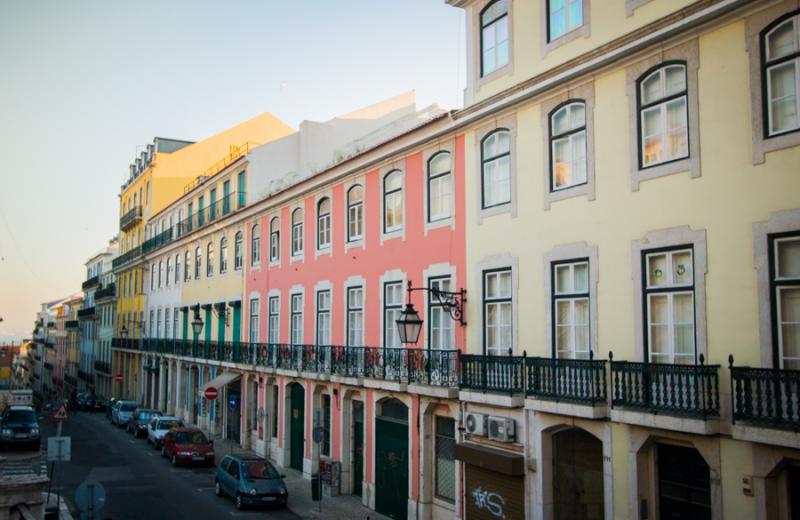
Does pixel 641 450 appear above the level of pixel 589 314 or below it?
below

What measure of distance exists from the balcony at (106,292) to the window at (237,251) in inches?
1314

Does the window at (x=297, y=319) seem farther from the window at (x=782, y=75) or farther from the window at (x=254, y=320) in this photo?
the window at (x=782, y=75)

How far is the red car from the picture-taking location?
2777 cm

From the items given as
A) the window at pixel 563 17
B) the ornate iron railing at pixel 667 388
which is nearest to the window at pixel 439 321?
the ornate iron railing at pixel 667 388

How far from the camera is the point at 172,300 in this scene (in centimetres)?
4578

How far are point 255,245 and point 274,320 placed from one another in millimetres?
3998

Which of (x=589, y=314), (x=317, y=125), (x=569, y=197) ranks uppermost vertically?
(x=317, y=125)

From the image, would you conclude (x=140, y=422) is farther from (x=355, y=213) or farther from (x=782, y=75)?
(x=782, y=75)

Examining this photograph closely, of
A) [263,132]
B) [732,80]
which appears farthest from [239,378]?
[732,80]

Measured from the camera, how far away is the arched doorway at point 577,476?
47.7 feet

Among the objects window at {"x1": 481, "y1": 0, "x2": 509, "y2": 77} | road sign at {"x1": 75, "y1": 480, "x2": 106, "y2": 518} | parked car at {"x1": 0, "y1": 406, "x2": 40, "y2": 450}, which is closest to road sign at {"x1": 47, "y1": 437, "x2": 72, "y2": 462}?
road sign at {"x1": 75, "y1": 480, "x2": 106, "y2": 518}

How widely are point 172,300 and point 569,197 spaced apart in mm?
35735

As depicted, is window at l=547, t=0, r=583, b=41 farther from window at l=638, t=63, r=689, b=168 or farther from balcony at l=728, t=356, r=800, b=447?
balcony at l=728, t=356, r=800, b=447

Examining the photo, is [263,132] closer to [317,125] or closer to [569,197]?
[317,125]
